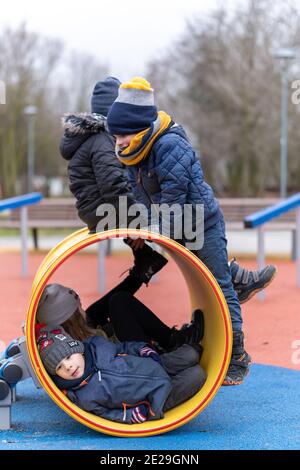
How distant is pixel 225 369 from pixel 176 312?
3475 millimetres

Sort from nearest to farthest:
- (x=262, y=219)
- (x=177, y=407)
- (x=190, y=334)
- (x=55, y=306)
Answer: (x=177, y=407) → (x=55, y=306) → (x=190, y=334) → (x=262, y=219)

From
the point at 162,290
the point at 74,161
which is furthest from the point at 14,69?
the point at 74,161

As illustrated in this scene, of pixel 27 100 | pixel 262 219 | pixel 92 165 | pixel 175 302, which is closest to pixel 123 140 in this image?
pixel 92 165

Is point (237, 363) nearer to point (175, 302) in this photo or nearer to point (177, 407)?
point (177, 407)

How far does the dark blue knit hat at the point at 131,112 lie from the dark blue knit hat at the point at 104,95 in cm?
76

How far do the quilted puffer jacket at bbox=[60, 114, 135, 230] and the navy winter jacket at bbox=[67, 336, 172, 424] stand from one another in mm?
986

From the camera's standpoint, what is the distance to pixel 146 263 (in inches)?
195

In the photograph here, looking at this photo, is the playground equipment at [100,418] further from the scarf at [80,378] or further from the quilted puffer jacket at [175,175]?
the quilted puffer jacket at [175,175]

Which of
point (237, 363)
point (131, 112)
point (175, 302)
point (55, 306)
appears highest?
point (131, 112)

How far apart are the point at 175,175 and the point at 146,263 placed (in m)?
1.02

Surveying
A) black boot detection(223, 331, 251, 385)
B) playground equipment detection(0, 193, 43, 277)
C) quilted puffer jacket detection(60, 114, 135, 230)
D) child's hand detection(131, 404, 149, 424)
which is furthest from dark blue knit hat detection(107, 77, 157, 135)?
playground equipment detection(0, 193, 43, 277)

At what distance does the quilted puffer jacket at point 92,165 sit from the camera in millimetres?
4730

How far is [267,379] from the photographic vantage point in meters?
5.06
